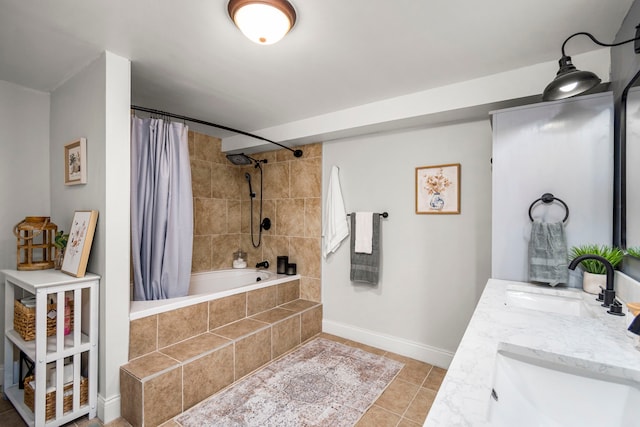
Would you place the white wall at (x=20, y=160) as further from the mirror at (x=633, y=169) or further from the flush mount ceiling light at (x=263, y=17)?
the mirror at (x=633, y=169)

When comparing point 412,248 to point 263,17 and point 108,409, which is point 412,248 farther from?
point 108,409

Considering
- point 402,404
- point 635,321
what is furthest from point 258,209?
point 635,321

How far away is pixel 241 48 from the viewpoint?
1794 millimetres

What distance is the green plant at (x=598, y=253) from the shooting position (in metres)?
1.46

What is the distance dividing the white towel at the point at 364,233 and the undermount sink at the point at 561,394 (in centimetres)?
204

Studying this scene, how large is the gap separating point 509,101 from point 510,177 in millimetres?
601

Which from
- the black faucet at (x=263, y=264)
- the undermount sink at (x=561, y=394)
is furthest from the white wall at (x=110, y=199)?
the undermount sink at (x=561, y=394)

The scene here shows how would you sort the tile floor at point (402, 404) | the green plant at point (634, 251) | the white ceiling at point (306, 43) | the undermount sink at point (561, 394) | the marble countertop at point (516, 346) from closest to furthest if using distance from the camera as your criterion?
1. the marble countertop at point (516, 346)
2. the undermount sink at point (561, 394)
3. the green plant at point (634, 251)
4. the white ceiling at point (306, 43)
5. the tile floor at point (402, 404)

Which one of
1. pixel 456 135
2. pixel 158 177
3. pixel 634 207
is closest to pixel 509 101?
pixel 456 135

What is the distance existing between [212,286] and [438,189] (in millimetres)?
2751

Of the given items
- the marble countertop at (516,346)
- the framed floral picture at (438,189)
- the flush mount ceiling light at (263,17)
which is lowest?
the marble countertop at (516,346)

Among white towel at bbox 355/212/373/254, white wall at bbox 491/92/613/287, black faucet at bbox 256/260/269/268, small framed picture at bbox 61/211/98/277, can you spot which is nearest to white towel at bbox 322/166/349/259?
white towel at bbox 355/212/373/254

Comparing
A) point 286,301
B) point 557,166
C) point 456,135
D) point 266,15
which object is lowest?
point 286,301

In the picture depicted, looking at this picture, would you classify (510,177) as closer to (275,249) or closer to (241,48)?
(241,48)
